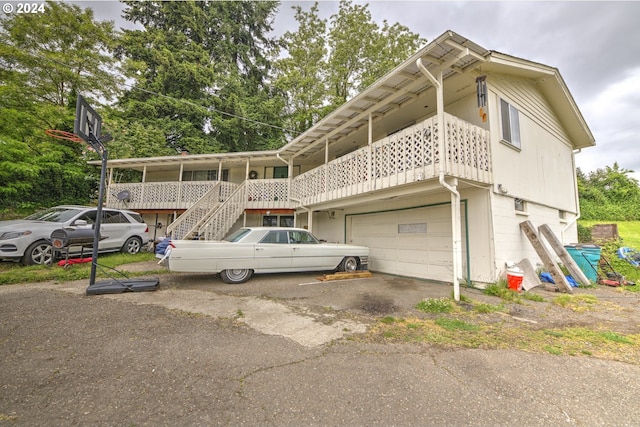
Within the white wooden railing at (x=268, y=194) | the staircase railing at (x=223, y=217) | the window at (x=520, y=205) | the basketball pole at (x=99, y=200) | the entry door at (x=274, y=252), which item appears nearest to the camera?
the basketball pole at (x=99, y=200)

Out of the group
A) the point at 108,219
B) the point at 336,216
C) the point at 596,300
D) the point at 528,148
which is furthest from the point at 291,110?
the point at 596,300

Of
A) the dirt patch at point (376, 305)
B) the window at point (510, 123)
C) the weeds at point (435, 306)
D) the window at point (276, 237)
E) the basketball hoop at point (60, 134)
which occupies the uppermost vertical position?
the basketball hoop at point (60, 134)

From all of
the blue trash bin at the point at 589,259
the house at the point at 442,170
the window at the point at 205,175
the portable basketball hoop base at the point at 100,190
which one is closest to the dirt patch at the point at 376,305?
the house at the point at 442,170

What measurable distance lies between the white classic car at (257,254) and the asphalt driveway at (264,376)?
1878 mm

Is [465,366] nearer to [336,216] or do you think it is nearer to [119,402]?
[119,402]

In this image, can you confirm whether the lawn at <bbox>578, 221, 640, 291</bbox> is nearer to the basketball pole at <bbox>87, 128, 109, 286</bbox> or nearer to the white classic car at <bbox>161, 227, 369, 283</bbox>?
the white classic car at <bbox>161, 227, 369, 283</bbox>

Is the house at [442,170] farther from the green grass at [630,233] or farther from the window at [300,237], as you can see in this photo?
the green grass at [630,233]

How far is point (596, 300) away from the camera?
231 inches

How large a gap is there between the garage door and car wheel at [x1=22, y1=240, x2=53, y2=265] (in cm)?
1078

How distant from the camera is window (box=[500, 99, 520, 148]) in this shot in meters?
7.63

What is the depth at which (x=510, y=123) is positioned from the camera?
7.92 meters

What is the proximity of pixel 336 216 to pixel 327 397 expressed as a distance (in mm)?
10344

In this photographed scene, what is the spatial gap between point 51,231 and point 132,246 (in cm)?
308

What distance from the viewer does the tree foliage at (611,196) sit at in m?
17.5
